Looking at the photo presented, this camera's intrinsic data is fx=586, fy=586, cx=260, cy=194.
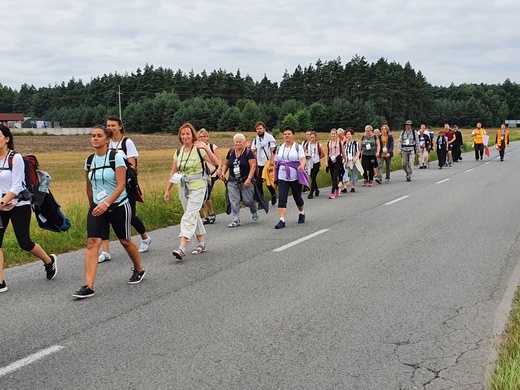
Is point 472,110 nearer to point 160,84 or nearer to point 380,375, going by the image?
point 160,84

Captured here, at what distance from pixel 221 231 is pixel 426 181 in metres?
11.8

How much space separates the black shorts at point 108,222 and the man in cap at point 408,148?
1588 centimetres

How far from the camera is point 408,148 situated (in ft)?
69.1

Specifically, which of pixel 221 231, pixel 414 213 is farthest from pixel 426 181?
pixel 221 231

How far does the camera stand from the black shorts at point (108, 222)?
626 cm

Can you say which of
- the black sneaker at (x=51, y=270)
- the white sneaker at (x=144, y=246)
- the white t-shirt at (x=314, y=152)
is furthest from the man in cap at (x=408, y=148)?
the black sneaker at (x=51, y=270)

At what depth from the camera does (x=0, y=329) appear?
5219mm

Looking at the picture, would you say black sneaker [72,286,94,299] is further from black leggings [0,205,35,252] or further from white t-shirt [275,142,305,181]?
white t-shirt [275,142,305,181]

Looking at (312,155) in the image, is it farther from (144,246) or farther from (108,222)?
(108,222)

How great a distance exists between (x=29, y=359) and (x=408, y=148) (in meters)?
18.3

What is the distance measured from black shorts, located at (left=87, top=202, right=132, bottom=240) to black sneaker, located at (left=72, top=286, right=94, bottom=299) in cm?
56

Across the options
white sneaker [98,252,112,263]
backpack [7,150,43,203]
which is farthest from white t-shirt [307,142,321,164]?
backpack [7,150,43,203]

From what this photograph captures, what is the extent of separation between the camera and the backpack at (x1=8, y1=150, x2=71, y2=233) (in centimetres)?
673

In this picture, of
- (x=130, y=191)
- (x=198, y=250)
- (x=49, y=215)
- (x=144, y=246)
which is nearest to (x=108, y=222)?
(x=130, y=191)
